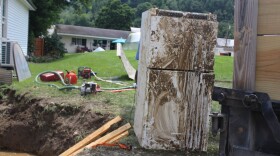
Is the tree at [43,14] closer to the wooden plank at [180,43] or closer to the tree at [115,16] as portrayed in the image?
the wooden plank at [180,43]

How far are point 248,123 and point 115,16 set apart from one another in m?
73.2

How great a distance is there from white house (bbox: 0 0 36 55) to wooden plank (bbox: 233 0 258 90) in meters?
13.9

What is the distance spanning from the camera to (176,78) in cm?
470

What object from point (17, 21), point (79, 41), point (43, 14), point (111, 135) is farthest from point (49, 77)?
point (79, 41)

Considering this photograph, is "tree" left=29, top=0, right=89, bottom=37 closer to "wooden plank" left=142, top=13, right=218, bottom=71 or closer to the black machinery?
"wooden plank" left=142, top=13, right=218, bottom=71

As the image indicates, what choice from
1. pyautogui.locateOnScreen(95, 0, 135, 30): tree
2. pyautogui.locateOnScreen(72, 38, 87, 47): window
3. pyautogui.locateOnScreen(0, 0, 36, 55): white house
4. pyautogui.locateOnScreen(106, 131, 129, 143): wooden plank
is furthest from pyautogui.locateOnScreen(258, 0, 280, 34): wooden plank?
pyautogui.locateOnScreen(95, 0, 135, 30): tree

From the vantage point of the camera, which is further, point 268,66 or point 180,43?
point 180,43

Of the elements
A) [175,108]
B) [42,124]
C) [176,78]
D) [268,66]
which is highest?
[268,66]

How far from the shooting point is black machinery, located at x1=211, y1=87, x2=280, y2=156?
6.84 feet

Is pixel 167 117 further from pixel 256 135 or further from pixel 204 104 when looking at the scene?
pixel 256 135

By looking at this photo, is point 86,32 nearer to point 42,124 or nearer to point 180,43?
point 42,124

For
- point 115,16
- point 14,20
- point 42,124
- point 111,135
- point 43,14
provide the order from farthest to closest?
point 115,16 → point 43,14 → point 14,20 → point 42,124 → point 111,135

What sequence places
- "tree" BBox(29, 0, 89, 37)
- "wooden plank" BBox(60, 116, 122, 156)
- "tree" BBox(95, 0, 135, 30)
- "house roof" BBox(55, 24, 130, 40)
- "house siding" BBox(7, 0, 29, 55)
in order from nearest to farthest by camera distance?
"wooden plank" BBox(60, 116, 122, 156) < "house siding" BBox(7, 0, 29, 55) < "tree" BBox(29, 0, 89, 37) < "house roof" BBox(55, 24, 130, 40) < "tree" BBox(95, 0, 135, 30)

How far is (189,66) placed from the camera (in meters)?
4.70
